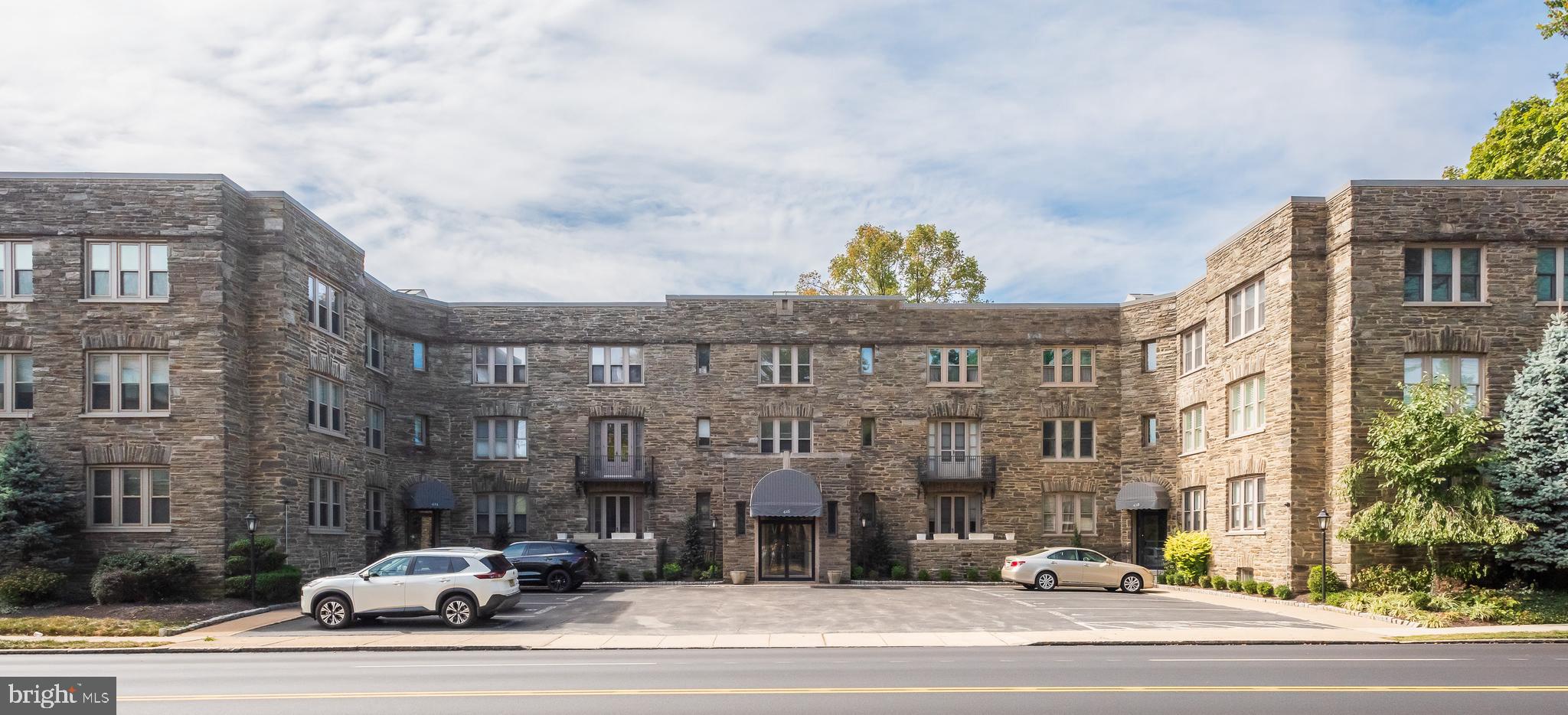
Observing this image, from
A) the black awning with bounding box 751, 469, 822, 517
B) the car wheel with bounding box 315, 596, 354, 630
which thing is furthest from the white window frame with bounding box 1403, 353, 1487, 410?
the car wheel with bounding box 315, 596, 354, 630

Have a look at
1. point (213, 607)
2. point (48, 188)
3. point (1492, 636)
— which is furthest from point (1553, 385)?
point (48, 188)

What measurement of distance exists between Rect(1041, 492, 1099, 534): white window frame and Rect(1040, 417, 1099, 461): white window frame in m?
1.29

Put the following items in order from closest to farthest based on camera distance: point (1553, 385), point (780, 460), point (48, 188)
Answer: point (1553, 385), point (48, 188), point (780, 460)

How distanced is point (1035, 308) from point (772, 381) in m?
9.69

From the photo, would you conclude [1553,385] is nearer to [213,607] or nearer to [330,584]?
[330,584]

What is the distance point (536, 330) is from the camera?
42750 mm

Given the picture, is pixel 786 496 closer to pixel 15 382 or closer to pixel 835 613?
pixel 835 613

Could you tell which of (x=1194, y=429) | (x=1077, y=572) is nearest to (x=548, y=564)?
(x=1077, y=572)

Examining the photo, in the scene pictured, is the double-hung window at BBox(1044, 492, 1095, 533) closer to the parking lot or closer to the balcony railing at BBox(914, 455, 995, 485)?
the balcony railing at BBox(914, 455, 995, 485)

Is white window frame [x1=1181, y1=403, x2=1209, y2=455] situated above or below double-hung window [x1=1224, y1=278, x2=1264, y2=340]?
below

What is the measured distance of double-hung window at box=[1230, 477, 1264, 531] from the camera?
32750 mm

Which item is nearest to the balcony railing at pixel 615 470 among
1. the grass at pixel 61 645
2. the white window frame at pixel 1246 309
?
the white window frame at pixel 1246 309

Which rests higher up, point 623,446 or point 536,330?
point 536,330
